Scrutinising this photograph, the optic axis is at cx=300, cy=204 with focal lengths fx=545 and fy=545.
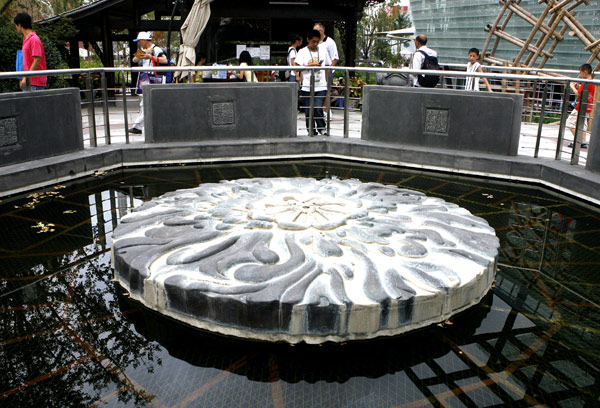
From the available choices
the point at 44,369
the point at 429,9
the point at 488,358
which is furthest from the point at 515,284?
the point at 429,9

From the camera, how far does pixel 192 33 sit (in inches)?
380

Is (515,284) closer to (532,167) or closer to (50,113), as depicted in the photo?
(532,167)

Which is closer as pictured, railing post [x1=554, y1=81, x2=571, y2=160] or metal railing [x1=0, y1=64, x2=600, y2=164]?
railing post [x1=554, y1=81, x2=571, y2=160]

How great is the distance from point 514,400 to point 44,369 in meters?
2.35

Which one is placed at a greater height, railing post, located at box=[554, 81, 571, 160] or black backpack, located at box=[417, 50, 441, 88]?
black backpack, located at box=[417, 50, 441, 88]

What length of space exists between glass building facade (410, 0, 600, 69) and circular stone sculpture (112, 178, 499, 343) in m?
14.2

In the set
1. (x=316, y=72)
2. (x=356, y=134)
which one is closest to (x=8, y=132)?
(x=316, y=72)

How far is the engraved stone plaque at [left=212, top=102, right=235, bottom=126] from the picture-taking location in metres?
7.57

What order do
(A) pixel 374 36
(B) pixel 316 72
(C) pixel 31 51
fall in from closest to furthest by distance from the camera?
1. (C) pixel 31 51
2. (B) pixel 316 72
3. (A) pixel 374 36

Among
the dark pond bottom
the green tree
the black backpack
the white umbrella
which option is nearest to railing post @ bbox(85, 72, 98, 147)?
the white umbrella

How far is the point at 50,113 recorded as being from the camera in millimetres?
6387

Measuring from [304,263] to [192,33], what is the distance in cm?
740

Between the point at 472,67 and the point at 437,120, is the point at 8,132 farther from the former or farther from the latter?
the point at 472,67

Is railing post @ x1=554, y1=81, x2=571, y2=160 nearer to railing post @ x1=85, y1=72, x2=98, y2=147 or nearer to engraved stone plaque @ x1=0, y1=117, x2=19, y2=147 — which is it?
railing post @ x1=85, y1=72, x2=98, y2=147
